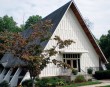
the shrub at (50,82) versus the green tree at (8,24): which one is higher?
the green tree at (8,24)

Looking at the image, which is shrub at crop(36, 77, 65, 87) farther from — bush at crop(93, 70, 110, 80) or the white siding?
bush at crop(93, 70, 110, 80)

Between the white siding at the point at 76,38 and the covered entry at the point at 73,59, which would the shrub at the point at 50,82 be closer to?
the white siding at the point at 76,38

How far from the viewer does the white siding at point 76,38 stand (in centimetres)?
3509

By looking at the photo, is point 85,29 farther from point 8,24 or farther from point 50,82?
point 8,24

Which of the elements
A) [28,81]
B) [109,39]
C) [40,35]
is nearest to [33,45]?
[40,35]

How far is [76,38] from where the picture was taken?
36250mm

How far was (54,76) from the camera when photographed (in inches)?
1312

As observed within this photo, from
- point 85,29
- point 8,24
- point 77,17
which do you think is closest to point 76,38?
point 85,29

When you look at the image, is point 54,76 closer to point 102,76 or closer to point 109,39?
point 102,76

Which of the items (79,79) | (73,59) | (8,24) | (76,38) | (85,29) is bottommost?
(79,79)

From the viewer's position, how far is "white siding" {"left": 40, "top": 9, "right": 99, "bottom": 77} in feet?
115

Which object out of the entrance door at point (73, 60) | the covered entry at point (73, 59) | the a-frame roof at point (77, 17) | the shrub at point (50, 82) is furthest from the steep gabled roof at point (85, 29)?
the shrub at point (50, 82)

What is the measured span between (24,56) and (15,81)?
1679 cm

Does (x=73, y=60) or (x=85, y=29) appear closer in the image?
(x=73, y=60)
